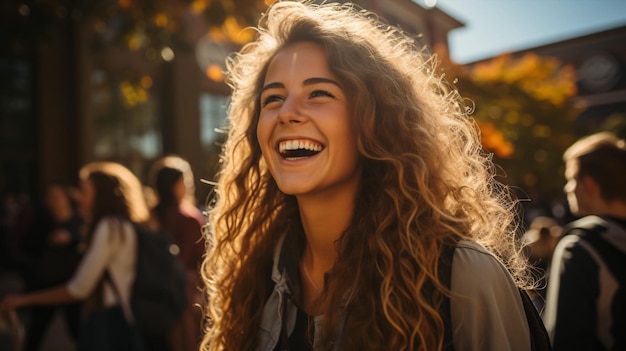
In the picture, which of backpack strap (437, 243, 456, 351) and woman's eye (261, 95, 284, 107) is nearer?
backpack strap (437, 243, 456, 351)

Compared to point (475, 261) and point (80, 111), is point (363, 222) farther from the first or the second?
point (80, 111)

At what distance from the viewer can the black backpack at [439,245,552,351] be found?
63.4 inches

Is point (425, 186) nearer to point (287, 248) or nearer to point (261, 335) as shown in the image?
point (287, 248)

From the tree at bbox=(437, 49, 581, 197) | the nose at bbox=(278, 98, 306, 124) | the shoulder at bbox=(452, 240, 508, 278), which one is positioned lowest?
the shoulder at bbox=(452, 240, 508, 278)

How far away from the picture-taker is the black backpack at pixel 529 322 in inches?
63.4

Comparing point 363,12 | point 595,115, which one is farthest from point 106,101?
point 595,115

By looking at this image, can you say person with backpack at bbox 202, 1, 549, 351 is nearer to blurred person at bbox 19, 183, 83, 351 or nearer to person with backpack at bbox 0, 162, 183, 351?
person with backpack at bbox 0, 162, 183, 351

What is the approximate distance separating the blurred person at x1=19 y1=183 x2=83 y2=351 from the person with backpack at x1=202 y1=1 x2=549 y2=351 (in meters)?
3.93

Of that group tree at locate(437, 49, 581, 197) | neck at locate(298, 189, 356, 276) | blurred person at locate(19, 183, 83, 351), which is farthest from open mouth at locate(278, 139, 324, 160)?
tree at locate(437, 49, 581, 197)

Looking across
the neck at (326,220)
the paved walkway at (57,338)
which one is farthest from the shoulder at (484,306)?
the paved walkway at (57,338)

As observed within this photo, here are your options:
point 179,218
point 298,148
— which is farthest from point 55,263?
point 298,148

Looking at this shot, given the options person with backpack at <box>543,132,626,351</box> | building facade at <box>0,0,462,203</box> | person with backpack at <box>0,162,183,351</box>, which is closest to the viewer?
person with backpack at <box>543,132,626,351</box>

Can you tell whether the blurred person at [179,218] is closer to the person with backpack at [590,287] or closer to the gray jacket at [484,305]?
the person with backpack at [590,287]

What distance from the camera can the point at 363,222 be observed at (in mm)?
1934
